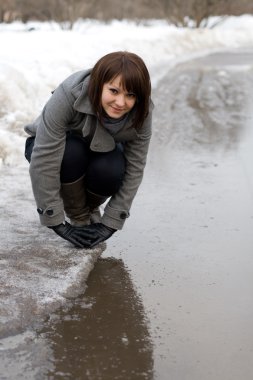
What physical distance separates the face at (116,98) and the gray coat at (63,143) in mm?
86

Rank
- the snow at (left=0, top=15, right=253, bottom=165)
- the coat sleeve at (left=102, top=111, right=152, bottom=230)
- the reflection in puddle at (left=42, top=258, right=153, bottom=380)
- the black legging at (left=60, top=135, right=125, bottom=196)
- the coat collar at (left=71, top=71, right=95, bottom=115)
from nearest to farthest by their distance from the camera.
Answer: the reflection in puddle at (left=42, top=258, right=153, bottom=380)
the coat collar at (left=71, top=71, right=95, bottom=115)
the black legging at (left=60, top=135, right=125, bottom=196)
the coat sleeve at (left=102, top=111, right=152, bottom=230)
the snow at (left=0, top=15, right=253, bottom=165)

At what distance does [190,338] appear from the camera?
89.0 inches

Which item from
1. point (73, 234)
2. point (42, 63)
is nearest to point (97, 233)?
point (73, 234)

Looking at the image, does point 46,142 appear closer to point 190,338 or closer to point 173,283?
point 173,283

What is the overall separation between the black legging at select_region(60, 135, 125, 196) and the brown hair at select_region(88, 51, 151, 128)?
0.87 ft

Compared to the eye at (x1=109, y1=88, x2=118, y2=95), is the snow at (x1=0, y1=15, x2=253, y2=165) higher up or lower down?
lower down

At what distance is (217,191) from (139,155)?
1294mm

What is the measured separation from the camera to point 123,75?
2502 mm

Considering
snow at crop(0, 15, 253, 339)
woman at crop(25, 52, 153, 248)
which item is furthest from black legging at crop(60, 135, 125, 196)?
snow at crop(0, 15, 253, 339)

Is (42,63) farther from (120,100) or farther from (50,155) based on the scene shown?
(120,100)

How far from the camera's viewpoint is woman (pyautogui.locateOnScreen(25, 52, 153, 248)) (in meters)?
2.57

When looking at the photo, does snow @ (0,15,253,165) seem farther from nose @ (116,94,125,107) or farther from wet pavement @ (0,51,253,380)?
nose @ (116,94,125,107)

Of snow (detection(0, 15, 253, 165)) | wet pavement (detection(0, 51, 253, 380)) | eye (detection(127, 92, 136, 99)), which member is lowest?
snow (detection(0, 15, 253, 165))

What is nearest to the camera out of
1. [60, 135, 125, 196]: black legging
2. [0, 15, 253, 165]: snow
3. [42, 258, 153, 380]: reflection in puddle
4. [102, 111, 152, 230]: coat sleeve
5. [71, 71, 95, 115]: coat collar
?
[42, 258, 153, 380]: reflection in puddle
